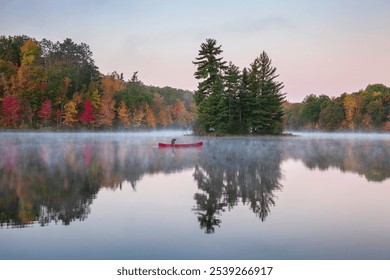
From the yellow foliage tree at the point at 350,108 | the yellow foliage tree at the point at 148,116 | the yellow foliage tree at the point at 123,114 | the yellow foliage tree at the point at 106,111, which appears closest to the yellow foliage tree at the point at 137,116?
the yellow foliage tree at the point at 123,114

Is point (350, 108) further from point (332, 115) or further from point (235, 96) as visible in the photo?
point (235, 96)

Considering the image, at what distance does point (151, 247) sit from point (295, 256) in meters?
2.46

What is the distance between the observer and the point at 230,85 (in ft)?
177

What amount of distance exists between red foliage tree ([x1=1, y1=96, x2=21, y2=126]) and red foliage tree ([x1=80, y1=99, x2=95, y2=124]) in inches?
417

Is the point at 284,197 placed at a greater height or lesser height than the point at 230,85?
lesser

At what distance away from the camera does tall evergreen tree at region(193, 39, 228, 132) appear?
52375 mm

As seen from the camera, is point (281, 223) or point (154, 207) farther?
point (154, 207)

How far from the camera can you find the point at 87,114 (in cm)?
7431

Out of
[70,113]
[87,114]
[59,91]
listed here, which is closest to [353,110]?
[87,114]

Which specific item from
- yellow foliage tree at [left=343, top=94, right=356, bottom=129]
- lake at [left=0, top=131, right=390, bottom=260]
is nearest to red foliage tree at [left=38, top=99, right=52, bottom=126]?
lake at [left=0, top=131, right=390, bottom=260]

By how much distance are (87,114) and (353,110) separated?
58.7 meters

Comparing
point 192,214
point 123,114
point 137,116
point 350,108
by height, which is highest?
point 350,108

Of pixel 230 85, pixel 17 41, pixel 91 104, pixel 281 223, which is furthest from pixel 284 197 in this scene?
pixel 17 41
